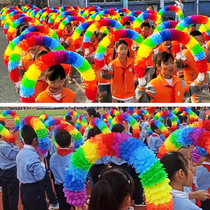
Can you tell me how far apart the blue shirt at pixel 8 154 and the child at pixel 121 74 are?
7.62 ft

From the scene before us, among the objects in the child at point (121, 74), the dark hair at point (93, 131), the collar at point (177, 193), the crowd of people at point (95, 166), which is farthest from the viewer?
the child at point (121, 74)

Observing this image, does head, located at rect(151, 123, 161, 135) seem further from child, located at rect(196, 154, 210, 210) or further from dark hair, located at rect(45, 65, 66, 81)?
dark hair, located at rect(45, 65, 66, 81)

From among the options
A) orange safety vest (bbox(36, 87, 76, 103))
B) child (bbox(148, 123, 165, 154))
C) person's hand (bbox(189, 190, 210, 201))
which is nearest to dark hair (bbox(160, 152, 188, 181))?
person's hand (bbox(189, 190, 210, 201))

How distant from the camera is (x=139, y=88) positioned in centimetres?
452

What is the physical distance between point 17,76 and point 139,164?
3.18 m

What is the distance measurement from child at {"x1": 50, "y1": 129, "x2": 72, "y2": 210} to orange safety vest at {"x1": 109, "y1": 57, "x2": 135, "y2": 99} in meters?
2.35

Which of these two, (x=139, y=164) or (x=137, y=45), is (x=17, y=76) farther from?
(x=139, y=164)

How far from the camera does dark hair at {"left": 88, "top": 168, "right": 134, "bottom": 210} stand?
1.94 metres

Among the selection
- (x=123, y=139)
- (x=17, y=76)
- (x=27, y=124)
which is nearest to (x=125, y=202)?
(x=123, y=139)

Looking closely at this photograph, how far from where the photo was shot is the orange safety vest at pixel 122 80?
5.19 metres

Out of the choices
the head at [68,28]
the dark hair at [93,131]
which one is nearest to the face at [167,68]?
the dark hair at [93,131]

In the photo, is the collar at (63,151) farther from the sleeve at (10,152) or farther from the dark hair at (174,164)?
the dark hair at (174,164)

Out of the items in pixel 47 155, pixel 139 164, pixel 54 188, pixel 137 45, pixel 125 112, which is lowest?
pixel 54 188

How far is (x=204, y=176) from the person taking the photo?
2906mm
